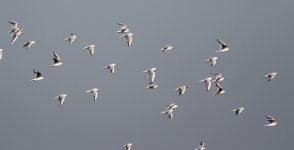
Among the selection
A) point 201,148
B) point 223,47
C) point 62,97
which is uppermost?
point 223,47

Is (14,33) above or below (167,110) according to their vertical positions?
above

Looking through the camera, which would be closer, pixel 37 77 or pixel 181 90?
pixel 37 77

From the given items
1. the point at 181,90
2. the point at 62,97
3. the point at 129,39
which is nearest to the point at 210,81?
the point at 181,90

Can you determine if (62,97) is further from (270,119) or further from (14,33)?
(270,119)

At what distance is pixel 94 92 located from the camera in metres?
56.5

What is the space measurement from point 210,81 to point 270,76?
15.7ft

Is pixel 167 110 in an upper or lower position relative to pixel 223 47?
lower

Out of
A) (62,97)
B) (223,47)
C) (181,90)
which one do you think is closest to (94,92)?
(62,97)

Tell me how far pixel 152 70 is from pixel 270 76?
936 centimetres

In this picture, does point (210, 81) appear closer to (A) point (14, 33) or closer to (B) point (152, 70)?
(B) point (152, 70)

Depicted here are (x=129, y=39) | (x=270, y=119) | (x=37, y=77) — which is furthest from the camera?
(x=129, y=39)

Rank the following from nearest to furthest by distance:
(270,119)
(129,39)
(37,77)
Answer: (37,77), (270,119), (129,39)

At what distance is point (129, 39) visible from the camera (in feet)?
190

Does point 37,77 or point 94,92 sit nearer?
point 37,77
